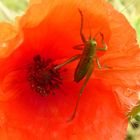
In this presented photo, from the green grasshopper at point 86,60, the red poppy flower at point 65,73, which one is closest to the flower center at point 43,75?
the red poppy flower at point 65,73

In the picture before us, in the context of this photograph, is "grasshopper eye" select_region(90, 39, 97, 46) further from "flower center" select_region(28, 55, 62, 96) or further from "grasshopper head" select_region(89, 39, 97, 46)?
"flower center" select_region(28, 55, 62, 96)

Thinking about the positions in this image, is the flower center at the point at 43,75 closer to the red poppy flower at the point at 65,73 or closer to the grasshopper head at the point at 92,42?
the red poppy flower at the point at 65,73

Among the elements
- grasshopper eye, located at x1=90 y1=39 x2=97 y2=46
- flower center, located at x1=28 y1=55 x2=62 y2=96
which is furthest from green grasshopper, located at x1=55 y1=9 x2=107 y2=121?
flower center, located at x1=28 y1=55 x2=62 y2=96

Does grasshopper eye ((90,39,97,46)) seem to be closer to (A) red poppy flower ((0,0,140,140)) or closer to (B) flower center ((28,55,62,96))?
(A) red poppy flower ((0,0,140,140))

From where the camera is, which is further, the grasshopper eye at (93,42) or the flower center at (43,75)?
the flower center at (43,75)

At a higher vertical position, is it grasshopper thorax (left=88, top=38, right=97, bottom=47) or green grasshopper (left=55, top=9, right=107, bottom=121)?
grasshopper thorax (left=88, top=38, right=97, bottom=47)

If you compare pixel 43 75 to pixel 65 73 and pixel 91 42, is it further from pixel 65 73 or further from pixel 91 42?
pixel 91 42

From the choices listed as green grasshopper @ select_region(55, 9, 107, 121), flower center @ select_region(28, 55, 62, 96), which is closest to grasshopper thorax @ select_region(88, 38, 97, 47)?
green grasshopper @ select_region(55, 9, 107, 121)

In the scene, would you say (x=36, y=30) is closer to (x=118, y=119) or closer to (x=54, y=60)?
(x=54, y=60)

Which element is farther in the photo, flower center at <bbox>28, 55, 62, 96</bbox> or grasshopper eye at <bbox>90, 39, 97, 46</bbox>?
flower center at <bbox>28, 55, 62, 96</bbox>
